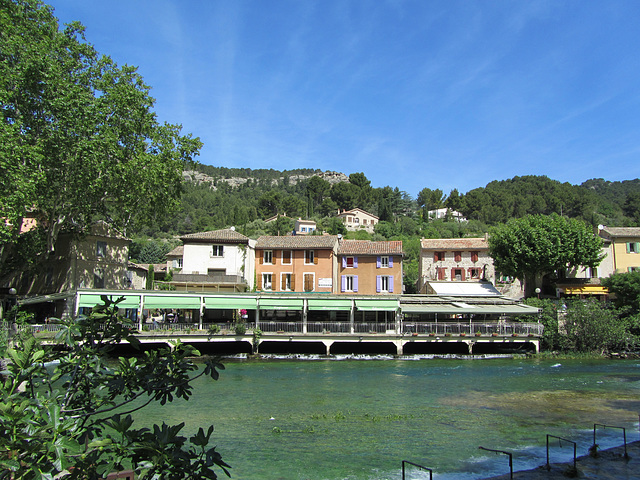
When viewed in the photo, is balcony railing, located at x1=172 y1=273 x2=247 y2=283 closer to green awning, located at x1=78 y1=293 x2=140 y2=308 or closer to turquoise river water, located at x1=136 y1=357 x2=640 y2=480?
green awning, located at x1=78 y1=293 x2=140 y2=308

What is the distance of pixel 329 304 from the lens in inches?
1302

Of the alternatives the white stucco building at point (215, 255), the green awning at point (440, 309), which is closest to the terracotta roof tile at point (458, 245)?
the green awning at point (440, 309)

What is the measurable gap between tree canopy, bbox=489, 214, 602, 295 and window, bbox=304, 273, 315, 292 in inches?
662

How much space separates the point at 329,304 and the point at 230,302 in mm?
6697

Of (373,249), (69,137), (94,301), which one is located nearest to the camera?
(69,137)

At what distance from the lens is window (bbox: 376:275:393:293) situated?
43188mm

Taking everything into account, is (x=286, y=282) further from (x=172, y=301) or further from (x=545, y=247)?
(x=545, y=247)

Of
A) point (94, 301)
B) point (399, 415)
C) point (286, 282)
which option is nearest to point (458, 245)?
point (286, 282)

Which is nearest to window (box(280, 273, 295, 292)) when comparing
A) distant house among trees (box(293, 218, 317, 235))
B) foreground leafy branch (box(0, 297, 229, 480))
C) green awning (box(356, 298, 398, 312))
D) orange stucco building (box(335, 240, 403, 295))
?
orange stucco building (box(335, 240, 403, 295))

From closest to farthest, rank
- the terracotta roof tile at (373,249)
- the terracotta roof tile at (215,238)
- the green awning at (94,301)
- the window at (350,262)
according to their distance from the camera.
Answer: the green awning at (94,301) → the terracotta roof tile at (215,238) → the terracotta roof tile at (373,249) → the window at (350,262)

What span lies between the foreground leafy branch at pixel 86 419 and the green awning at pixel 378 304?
2768 centimetres

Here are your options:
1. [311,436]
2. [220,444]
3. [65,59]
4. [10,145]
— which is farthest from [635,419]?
[65,59]

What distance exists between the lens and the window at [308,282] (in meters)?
42.6

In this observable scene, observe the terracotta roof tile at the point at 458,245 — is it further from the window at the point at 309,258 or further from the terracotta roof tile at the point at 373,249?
the window at the point at 309,258
